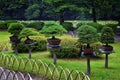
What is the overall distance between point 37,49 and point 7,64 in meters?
6.63

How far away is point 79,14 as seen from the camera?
6462cm

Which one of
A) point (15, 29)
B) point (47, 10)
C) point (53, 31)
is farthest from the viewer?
point (47, 10)

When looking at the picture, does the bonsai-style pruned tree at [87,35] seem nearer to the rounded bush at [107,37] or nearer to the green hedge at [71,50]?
the rounded bush at [107,37]

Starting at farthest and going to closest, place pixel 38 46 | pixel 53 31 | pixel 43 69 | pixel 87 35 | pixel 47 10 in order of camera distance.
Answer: pixel 47 10 < pixel 38 46 < pixel 53 31 < pixel 43 69 < pixel 87 35

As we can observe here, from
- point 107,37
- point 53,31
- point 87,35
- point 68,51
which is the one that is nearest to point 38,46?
point 68,51

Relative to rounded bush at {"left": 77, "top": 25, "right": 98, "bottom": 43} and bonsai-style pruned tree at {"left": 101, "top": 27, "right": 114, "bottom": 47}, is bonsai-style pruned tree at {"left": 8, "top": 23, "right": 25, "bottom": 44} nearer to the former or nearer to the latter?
bonsai-style pruned tree at {"left": 101, "top": 27, "right": 114, "bottom": 47}

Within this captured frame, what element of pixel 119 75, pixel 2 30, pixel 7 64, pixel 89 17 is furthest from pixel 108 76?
pixel 89 17

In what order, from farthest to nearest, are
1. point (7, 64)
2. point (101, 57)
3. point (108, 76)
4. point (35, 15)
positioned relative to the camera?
point (35, 15) → point (101, 57) → point (7, 64) → point (108, 76)

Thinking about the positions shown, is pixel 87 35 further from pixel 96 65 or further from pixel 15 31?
pixel 15 31

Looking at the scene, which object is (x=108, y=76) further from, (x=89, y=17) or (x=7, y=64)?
(x=89, y=17)

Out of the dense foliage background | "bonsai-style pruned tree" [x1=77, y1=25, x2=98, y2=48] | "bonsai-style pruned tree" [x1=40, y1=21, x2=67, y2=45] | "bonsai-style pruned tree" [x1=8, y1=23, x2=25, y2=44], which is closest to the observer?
"bonsai-style pruned tree" [x1=77, y1=25, x2=98, y2=48]

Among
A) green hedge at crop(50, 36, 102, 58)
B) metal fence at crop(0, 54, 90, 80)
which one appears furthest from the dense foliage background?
metal fence at crop(0, 54, 90, 80)

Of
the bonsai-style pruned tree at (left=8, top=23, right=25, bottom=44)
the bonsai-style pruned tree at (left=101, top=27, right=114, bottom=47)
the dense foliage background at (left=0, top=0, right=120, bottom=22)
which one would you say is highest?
the bonsai-style pruned tree at (left=101, top=27, right=114, bottom=47)

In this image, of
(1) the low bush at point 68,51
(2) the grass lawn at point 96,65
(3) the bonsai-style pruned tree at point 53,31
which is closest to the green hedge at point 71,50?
(1) the low bush at point 68,51
